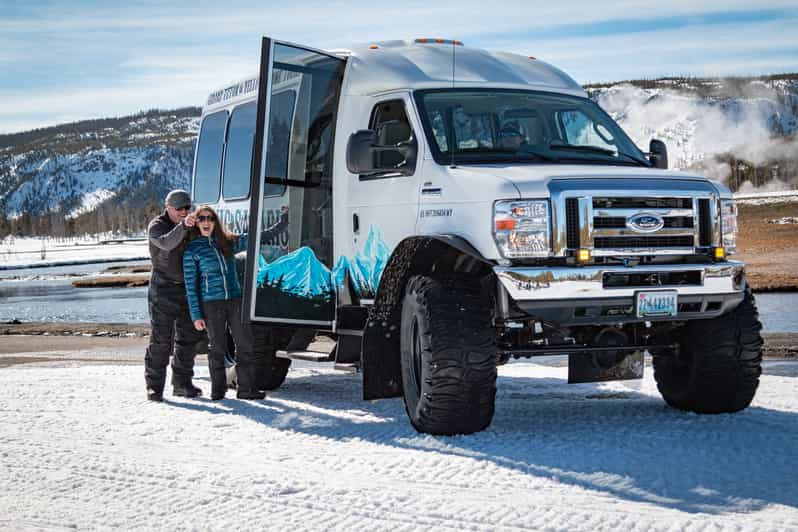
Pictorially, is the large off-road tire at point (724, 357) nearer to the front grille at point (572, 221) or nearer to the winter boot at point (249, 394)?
the front grille at point (572, 221)

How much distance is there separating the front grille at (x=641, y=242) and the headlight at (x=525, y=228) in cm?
37

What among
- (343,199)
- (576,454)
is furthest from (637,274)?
(343,199)

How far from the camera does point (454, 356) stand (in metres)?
7.00

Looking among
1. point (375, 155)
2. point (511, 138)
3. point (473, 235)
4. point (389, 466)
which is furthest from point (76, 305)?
point (389, 466)

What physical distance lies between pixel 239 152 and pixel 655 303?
5235 mm

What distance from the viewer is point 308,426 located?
834 cm

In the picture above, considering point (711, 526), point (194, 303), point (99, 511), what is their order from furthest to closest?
point (194, 303)
point (99, 511)
point (711, 526)

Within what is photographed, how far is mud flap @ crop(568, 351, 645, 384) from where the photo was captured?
827cm

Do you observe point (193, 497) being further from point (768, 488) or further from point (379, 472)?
point (768, 488)

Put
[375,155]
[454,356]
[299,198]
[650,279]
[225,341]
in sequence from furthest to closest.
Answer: [225,341] → [299,198] → [375,155] → [650,279] → [454,356]

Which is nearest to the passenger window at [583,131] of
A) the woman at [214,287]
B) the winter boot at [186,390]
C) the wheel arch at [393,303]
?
the wheel arch at [393,303]

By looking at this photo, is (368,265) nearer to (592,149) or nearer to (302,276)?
(302,276)

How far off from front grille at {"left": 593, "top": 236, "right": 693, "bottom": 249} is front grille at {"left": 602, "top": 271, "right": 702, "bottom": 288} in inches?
7.4

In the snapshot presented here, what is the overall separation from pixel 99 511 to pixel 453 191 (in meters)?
3.25
